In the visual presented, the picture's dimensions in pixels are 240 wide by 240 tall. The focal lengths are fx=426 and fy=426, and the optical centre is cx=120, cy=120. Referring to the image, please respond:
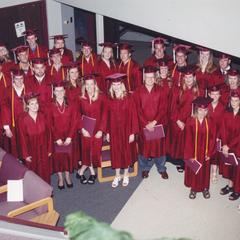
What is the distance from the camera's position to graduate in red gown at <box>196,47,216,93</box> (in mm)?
5787

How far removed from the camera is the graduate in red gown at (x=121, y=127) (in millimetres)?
5137

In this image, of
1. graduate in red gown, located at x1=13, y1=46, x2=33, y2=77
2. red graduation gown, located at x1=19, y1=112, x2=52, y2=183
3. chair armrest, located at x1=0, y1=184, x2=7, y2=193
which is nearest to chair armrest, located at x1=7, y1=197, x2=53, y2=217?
chair armrest, located at x1=0, y1=184, x2=7, y2=193

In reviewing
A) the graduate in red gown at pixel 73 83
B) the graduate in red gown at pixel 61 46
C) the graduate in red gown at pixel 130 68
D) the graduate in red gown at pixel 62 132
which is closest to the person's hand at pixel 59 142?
the graduate in red gown at pixel 62 132

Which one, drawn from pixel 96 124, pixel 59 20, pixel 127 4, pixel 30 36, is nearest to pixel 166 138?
pixel 96 124

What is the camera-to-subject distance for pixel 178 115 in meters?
5.44

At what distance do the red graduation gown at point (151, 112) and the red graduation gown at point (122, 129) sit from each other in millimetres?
128

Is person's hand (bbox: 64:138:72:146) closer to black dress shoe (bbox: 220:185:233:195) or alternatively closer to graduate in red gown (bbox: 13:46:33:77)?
graduate in red gown (bbox: 13:46:33:77)

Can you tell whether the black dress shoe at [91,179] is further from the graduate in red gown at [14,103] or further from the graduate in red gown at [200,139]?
the graduate in red gown at [200,139]

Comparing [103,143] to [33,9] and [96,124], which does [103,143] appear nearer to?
[96,124]

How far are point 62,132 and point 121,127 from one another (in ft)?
2.40

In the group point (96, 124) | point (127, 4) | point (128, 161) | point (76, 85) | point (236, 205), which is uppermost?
point (127, 4)

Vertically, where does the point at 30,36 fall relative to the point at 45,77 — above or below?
above

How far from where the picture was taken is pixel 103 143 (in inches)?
232

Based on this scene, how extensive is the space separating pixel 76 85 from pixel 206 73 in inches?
70.3
